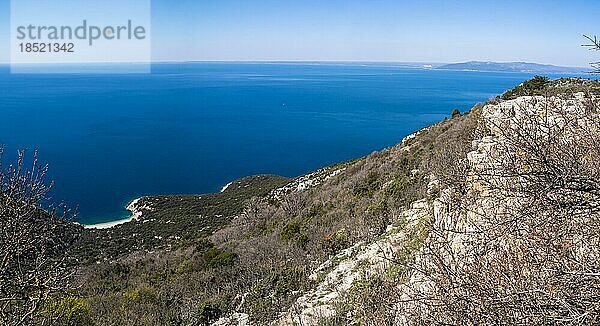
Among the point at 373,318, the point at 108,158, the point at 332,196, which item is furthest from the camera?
the point at 108,158

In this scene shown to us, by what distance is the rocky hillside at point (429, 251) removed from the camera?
328 cm

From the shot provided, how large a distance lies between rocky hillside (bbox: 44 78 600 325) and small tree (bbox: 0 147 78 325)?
3448 millimetres

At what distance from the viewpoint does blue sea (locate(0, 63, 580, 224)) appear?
60000 mm

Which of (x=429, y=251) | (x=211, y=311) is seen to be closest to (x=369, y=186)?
(x=211, y=311)

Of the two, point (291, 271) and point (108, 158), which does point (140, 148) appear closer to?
point (108, 158)

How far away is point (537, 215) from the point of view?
3.49 m

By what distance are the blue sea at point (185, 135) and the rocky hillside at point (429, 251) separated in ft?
63.8

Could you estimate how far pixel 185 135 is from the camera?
93438 mm

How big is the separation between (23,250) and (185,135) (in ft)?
299

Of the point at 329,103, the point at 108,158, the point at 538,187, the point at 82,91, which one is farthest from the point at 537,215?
the point at 82,91

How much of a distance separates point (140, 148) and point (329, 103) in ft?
229

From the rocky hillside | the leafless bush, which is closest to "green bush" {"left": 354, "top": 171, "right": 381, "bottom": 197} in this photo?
the rocky hillside

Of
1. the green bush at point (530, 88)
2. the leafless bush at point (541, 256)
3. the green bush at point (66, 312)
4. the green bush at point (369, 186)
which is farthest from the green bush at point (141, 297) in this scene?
the green bush at point (530, 88)

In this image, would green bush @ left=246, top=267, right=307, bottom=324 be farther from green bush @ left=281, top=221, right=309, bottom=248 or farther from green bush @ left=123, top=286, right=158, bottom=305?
green bush @ left=123, top=286, right=158, bottom=305
